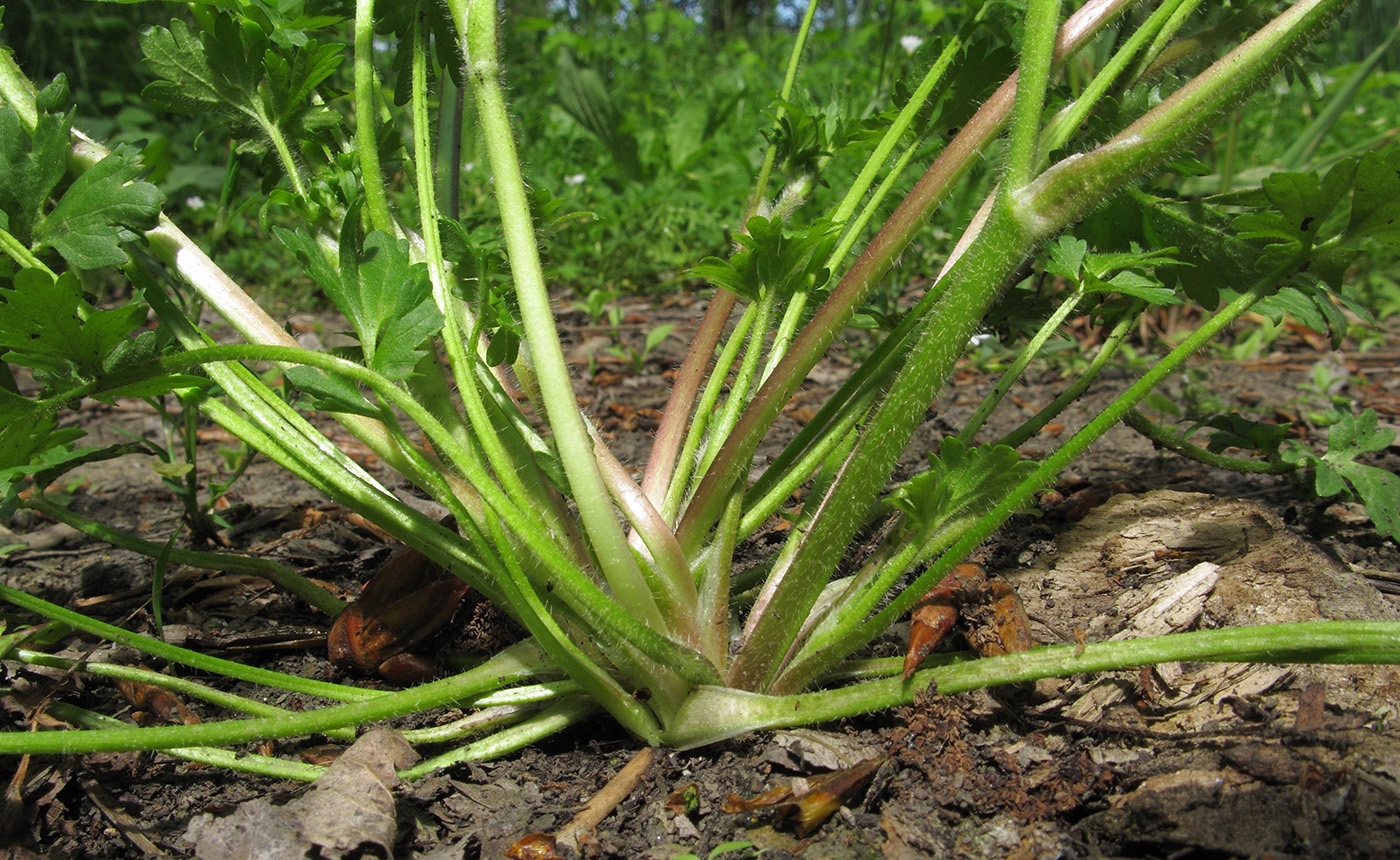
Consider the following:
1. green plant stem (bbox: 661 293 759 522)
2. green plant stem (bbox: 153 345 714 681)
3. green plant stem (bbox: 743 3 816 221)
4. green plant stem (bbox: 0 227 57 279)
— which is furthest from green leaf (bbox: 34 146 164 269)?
green plant stem (bbox: 743 3 816 221)

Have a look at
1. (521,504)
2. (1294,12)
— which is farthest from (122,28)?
(1294,12)

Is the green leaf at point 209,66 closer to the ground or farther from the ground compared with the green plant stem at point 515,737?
farther from the ground

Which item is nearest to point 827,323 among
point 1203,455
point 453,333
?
point 453,333

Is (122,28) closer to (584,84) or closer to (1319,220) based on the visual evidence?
(584,84)

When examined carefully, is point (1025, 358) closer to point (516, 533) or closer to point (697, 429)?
point (697, 429)

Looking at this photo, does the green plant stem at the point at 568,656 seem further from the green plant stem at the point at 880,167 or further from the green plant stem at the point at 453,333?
the green plant stem at the point at 880,167

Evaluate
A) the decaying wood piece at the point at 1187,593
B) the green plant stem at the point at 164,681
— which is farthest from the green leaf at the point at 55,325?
the decaying wood piece at the point at 1187,593
